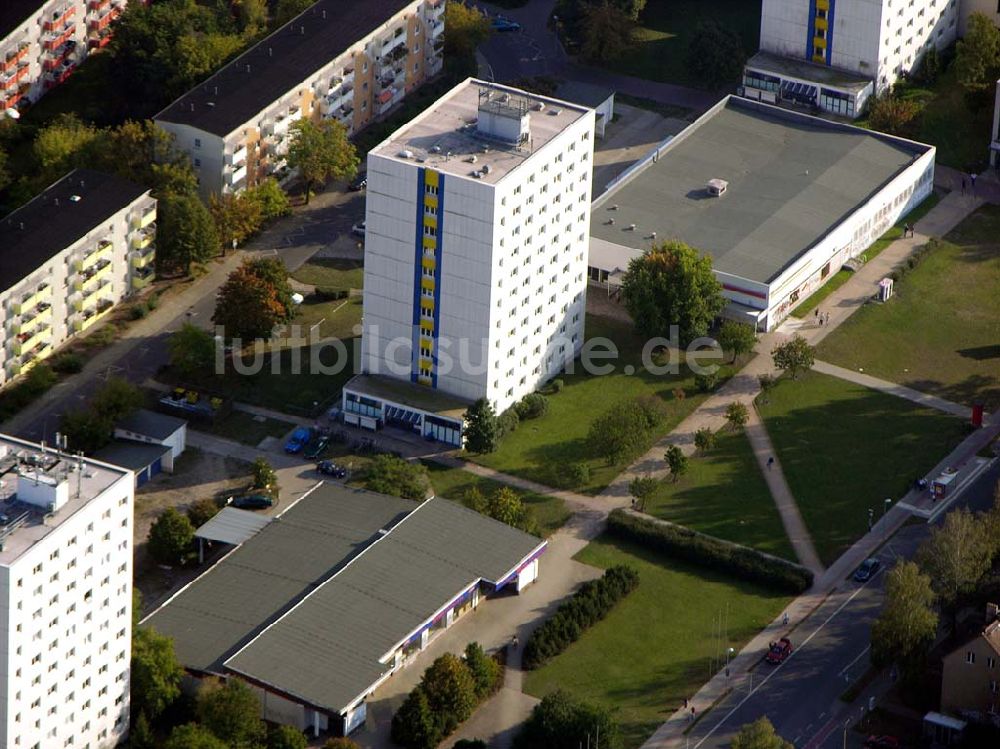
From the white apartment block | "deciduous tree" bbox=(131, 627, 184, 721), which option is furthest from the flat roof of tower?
"deciduous tree" bbox=(131, 627, 184, 721)

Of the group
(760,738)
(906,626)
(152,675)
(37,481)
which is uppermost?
(37,481)

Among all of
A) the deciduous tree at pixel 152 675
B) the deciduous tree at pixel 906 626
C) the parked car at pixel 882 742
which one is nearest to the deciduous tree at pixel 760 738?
the parked car at pixel 882 742

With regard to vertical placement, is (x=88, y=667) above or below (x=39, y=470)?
below

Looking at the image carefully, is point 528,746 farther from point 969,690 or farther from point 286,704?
point 969,690

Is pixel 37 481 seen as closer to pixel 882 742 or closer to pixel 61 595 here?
pixel 61 595

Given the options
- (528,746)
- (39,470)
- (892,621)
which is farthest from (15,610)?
(892,621)

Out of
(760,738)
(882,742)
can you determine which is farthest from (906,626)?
(760,738)

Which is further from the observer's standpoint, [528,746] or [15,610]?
[528,746]
